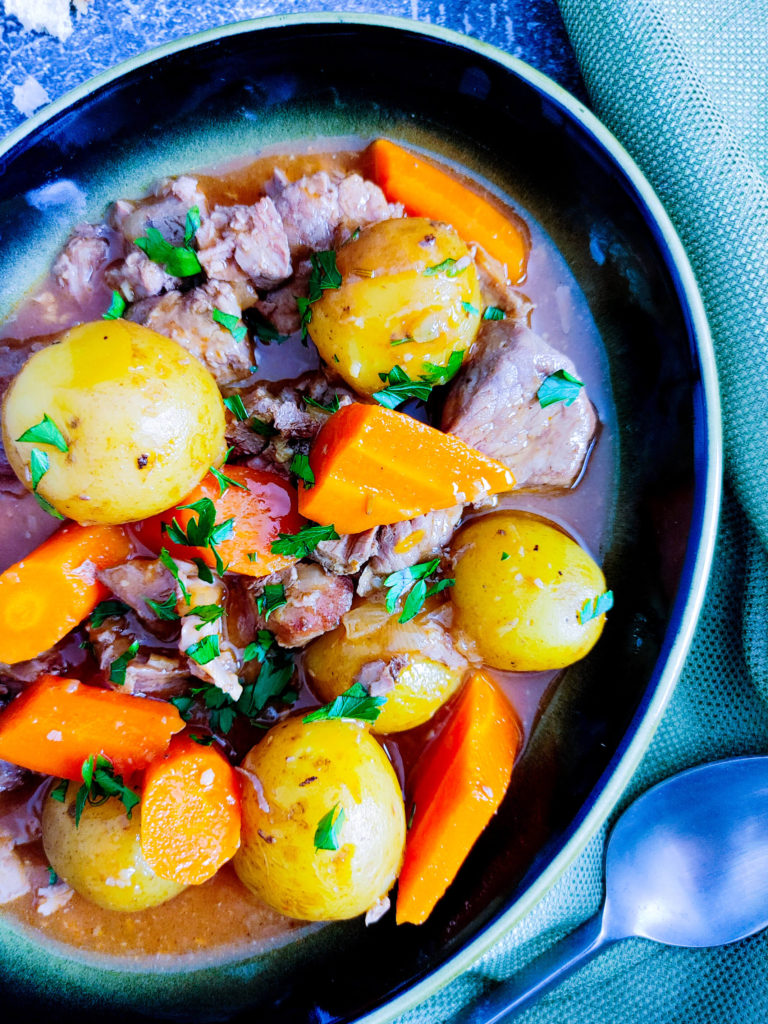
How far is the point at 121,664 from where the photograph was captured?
1.80 m

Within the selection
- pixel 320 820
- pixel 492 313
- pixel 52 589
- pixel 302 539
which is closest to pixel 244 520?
pixel 302 539

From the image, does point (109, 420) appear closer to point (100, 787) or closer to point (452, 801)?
point (100, 787)

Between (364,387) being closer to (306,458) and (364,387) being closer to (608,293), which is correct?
(306,458)

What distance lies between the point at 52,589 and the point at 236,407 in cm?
61

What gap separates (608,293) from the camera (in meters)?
1.99

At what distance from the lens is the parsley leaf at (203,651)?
5.67ft

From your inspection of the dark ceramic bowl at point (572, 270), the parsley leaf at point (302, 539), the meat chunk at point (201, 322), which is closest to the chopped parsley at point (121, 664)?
the parsley leaf at point (302, 539)

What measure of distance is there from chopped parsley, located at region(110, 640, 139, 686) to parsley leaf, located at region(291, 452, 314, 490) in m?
0.56

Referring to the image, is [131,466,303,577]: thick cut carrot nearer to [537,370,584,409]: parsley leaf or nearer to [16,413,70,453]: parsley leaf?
[16,413,70,453]: parsley leaf

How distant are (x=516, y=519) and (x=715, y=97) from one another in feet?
4.23

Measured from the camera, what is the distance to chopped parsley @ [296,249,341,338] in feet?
5.67

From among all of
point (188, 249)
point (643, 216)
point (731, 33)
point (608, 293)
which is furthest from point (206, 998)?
point (731, 33)

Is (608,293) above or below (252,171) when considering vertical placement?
below

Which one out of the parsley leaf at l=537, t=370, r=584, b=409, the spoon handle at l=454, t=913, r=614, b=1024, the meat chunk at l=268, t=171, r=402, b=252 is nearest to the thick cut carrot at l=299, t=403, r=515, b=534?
the parsley leaf at l=537, t=370, r=584, b=409
